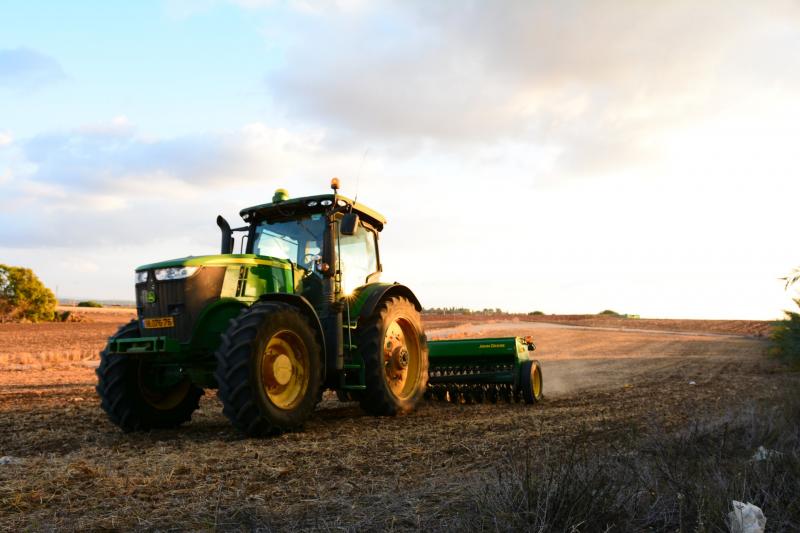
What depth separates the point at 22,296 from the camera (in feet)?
130

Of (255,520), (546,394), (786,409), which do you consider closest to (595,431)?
(786,409)

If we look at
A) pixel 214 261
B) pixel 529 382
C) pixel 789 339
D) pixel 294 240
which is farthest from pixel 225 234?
pixel 789 339

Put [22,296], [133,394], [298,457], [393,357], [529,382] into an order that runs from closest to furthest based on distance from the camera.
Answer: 1. [298,457]
2. [133,394]
3. [393,357]
4. [529,382]
5. [22,296]

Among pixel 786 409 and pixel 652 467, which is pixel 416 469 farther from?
pixel 786 409

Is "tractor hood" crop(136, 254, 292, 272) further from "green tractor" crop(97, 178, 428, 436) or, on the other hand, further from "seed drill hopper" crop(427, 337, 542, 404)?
"seed drill hopper" crop(427, 337, 542, 404)

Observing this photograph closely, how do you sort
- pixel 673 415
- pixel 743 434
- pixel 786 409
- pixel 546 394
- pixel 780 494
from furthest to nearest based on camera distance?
pixel 546 394 < pixel 673 415 < pixel 786 409 < pixel 743 434 < pixel 780 494

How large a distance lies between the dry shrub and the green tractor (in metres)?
2.89

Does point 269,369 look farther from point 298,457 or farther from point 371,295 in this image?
point 371,295

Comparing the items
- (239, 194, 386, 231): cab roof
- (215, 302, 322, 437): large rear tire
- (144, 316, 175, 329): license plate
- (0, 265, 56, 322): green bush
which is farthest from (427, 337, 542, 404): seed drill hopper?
(0, 265, 56, 322): green bush

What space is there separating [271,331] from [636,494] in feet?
12.9

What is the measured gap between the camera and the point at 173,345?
642 cm

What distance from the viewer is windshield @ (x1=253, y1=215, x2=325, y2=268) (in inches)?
307

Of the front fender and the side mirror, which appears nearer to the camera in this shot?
the side mirror

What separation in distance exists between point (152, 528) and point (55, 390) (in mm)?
9368
